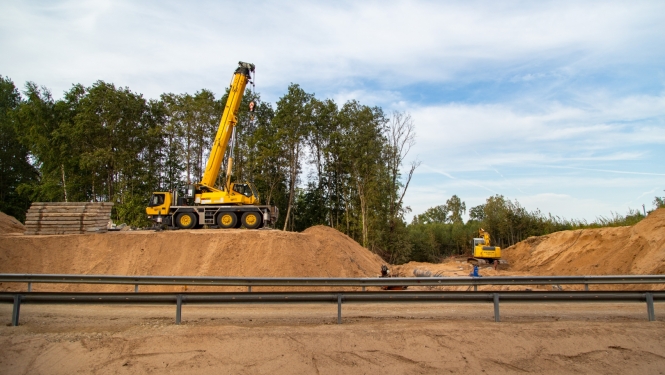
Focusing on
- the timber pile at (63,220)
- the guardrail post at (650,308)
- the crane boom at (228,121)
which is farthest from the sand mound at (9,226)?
the guardrail post at (650,308)

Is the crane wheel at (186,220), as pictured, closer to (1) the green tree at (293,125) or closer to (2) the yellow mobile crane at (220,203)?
(2) the yellow mobile crane at (220,203)

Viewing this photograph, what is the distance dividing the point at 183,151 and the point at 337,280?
3544cm

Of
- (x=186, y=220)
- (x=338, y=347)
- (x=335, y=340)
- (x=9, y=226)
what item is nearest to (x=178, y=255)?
(x=186, y=220)

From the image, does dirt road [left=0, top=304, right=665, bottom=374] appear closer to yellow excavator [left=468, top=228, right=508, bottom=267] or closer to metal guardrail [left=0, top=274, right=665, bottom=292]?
metal guardrail [left=0, top=274, right=665, bottom=292]

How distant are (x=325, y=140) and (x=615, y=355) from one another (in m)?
40.7

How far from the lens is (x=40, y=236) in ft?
60.8

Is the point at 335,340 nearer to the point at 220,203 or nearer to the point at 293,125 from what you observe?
the point at 220,203

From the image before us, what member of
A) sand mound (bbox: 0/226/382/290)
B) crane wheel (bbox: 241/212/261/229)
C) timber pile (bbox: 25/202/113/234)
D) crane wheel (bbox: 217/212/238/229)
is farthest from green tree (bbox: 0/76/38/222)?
crane wheel (bbox: 241/212/261/229)

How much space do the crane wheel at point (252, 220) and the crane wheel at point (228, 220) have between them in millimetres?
471

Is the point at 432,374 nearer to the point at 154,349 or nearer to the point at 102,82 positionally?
the point at 154,349

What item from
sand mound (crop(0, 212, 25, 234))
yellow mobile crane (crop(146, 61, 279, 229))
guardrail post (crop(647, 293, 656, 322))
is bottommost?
guardrail post (crop(647, 293, 656, 322))

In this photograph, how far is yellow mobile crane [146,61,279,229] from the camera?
22.0 m

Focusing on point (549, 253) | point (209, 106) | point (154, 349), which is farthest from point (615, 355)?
point (209, 106)

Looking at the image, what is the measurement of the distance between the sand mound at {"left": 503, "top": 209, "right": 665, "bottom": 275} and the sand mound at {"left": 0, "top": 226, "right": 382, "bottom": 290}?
11.4 meters
